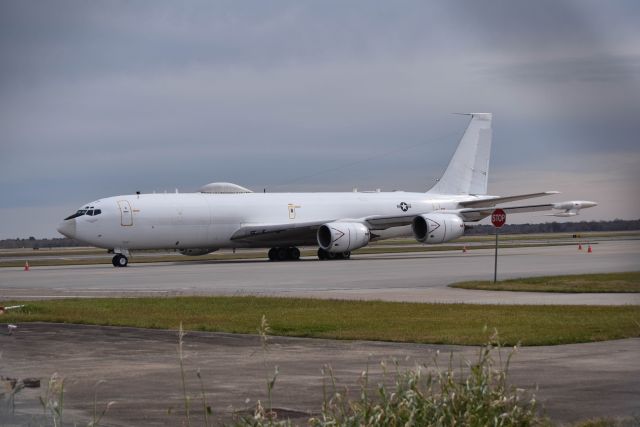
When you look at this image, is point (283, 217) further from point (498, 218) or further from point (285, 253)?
point (498, 218)

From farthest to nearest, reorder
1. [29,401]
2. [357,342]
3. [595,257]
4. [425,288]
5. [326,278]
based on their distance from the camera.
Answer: [595,257], [326,278], [425,288], [357,342], [29,401]

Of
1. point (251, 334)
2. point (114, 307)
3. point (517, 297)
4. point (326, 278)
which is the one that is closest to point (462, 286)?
point (517, 297)

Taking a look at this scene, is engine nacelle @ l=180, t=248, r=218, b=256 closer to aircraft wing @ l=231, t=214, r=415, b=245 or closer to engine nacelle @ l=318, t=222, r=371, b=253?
aircraft wing @ l=231, t=214, r=415, b=245

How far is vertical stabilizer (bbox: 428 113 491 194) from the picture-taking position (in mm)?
66812

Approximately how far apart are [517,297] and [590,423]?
17.4 m

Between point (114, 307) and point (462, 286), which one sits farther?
point (462, 286)

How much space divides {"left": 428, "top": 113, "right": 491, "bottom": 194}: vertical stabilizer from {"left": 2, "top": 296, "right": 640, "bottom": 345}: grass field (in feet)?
135

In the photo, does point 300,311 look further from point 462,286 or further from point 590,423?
point 590,423

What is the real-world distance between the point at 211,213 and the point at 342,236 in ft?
22.9

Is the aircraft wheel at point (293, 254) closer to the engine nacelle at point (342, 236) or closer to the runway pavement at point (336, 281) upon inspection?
the engine nacelle at point (342, 236)

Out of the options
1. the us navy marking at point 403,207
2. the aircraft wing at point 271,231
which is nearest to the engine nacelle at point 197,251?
the aircraft wing at point 271,231

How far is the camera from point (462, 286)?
31.0 metres

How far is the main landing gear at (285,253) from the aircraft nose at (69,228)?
11519 mm

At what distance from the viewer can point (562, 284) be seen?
30.9 m
